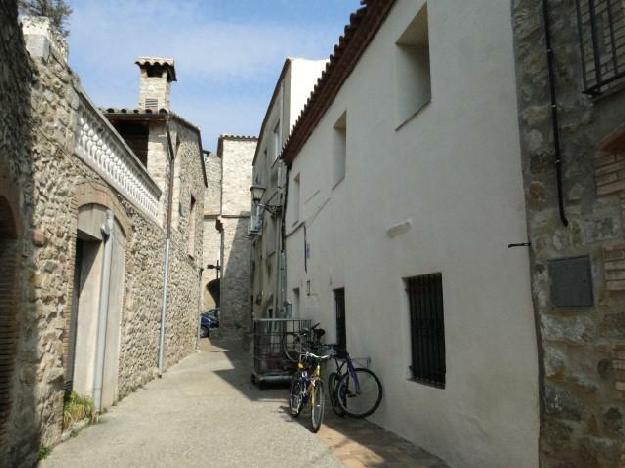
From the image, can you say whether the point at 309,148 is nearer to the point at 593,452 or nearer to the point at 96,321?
the point at 96,321

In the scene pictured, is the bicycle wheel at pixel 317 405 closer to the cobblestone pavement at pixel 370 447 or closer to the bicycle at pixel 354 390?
the cobblestone pavement at pixel 370 447

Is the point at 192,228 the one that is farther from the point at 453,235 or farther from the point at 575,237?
the point at 575,237

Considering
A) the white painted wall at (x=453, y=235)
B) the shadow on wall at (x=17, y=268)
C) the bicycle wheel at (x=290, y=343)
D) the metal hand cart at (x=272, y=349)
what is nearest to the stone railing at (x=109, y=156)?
the shadow on wall at (x=17, y=268)

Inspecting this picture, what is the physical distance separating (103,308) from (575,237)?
18.8 ft

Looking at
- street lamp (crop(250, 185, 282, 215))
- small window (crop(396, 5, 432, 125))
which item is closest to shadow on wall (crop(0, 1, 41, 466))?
small window (crop(396, 5, 432, 125))

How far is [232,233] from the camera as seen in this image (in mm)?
24969

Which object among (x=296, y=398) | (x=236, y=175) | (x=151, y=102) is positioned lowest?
(x=296, y=398)

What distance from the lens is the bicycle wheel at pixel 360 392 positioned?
6035mm

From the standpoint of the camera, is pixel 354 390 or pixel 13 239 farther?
pixel 354 390

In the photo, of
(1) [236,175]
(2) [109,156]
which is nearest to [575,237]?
(2) [109,156]

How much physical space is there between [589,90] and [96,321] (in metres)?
6.10

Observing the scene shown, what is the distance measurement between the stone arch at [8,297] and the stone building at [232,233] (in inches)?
723

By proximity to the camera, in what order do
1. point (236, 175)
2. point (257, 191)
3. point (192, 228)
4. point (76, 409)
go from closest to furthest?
point (76, 409) → point (257, 191) → point (192, 228) → point (236, 175)

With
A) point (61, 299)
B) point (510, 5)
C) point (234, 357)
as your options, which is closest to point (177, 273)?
point (234, 357)
